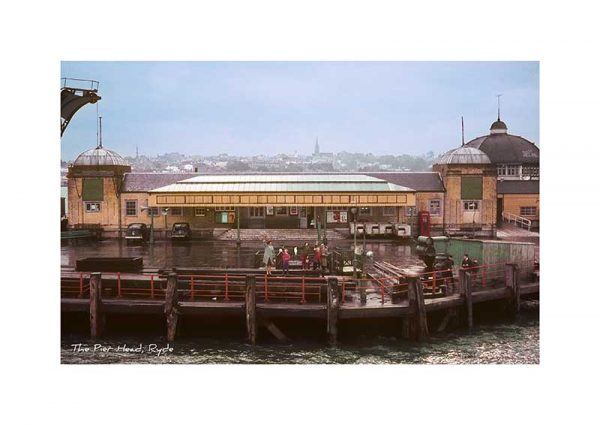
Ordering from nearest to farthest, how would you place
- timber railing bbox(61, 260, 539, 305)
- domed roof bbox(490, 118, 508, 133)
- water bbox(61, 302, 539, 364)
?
1. water bbox(61, 302, 539, 364)
2. domed roof bbox(490, 118, 508, 133)
3. timber railing bbox(61, 260, 539, 305)

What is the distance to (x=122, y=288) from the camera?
1253 centimetres

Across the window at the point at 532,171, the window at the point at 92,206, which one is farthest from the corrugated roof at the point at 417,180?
the window at the point at 92,206

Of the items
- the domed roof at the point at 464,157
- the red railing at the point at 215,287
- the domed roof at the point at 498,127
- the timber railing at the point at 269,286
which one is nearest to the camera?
the domed roof at the point at 498,127

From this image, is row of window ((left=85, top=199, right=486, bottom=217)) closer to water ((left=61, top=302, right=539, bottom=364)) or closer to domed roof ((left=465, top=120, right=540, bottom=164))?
domed roof ((left=465, top=120, right=540, bottom=164))

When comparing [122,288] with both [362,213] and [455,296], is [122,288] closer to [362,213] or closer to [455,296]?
[362,213]

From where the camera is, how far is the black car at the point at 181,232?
1391 centimetres

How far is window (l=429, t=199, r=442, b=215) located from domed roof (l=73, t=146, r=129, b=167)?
6593 mm

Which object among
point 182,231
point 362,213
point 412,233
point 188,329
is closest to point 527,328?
point 412,233

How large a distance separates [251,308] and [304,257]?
1.66m

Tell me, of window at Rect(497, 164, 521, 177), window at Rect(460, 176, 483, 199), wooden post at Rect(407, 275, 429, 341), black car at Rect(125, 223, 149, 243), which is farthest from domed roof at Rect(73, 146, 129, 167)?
window at Rect(497, 164, 521, 177)

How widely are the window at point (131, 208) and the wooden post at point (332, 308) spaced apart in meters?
5.17

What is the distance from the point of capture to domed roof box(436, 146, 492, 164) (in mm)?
12289

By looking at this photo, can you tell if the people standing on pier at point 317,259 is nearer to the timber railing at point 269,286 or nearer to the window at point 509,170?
the timber railing at point 269,286

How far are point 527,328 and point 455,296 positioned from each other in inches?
62.0
